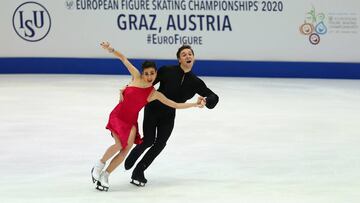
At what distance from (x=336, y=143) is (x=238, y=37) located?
19.5 feet

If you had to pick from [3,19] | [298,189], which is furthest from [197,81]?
[3,19]

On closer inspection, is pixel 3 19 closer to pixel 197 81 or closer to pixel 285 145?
pixel 285 145

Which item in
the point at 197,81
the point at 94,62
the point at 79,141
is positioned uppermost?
the point at 197,81

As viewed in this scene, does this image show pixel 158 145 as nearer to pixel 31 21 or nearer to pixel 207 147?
pixel 207 147

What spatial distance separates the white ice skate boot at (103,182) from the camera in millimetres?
5980

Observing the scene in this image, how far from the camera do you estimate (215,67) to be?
14.0m

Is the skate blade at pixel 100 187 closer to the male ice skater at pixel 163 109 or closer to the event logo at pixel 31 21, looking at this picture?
the male ice skater at pixel 163 109

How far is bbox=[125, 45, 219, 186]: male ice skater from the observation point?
614cm

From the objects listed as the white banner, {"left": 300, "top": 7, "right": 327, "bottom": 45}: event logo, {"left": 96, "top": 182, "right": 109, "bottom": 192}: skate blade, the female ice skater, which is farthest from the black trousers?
{"left": 300, "top": 7, "right": 327, "bottom": 45}: event logo

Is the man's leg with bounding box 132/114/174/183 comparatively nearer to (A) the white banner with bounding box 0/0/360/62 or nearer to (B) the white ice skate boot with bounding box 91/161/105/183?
(B) the white ice skate boot with bounding box 91/161/105/183

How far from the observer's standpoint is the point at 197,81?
20.3ft

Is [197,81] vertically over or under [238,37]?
over

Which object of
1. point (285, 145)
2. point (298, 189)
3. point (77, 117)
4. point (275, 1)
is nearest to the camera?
point (298, 189)

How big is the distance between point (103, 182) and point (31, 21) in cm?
865
